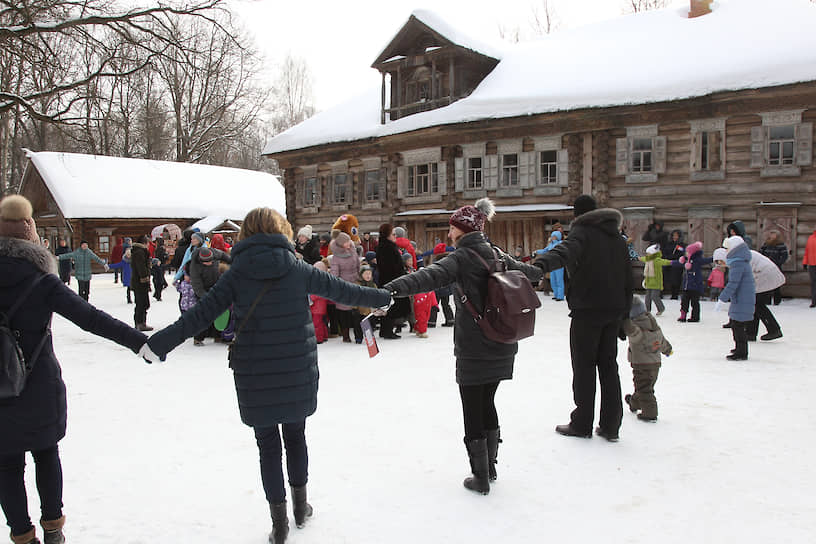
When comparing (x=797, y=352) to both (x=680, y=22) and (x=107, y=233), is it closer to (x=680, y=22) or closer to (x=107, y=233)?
(x=680, y=22)

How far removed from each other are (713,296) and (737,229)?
630cm

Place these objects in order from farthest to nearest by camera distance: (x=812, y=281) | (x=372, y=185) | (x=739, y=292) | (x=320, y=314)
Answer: (x=372, y=185) < (x=812, y=281) < (x=320, y=314) < (x=739, y=292)

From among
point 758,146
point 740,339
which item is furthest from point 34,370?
point 758,146

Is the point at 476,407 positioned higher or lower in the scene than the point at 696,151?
lower

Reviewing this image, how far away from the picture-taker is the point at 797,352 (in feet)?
25.7

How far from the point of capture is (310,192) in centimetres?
2352

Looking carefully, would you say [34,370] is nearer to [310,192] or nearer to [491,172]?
[491,172]

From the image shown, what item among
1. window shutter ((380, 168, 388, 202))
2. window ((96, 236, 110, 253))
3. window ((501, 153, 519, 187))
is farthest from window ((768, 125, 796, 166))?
window ((96, 236, 110, 253))

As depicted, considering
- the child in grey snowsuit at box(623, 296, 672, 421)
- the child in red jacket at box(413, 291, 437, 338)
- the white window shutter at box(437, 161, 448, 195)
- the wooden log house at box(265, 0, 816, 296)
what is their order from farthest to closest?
the white window shutter at box(437, 161, 448, 195) → the wooden log house at box(265, 0, 816, 296) → the child in red jacket at box(413, 291, 437, 338) → the child in grey snowsuit at box(623, 296, 672, 421)

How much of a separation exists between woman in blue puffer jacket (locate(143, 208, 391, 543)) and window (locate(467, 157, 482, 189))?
631 inches

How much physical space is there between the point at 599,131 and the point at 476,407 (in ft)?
47.1

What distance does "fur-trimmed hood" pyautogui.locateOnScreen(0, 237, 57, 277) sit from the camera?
2.93 m

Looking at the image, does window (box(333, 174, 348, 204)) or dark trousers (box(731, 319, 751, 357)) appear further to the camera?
window (box(333, 174, 348, 204))

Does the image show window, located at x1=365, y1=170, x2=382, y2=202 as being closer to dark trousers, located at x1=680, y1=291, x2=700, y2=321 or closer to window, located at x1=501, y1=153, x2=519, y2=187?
window, located at x1=501, y1=153, x2=519, y2=187
